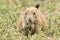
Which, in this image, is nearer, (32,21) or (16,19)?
(32,21)

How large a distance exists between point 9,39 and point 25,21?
54.7 inches

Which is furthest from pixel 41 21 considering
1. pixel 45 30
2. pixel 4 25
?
pixel 4 25

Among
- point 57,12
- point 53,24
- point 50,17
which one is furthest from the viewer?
point 57,12

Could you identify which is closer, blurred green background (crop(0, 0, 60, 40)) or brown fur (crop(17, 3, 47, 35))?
blurred green background (crop(0, 0, 60, 40))

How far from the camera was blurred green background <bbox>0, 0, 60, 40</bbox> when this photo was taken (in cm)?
874

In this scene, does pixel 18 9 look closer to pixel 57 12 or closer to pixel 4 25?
pixel 57 12

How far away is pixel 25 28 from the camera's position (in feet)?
31.9

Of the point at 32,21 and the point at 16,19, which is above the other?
the point at 32,21

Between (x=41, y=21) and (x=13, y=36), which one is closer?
(x=13, y=36)

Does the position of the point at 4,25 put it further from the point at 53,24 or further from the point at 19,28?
the point at 53,24

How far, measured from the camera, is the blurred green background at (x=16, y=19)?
28.7 feet

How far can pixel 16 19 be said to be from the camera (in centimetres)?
1156

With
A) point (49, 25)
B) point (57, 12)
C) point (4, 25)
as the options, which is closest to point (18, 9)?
point (57, 12)

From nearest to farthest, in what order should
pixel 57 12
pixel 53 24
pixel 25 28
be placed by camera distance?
1. pixel 25 28
2. pixel 53 24
3. pixel 57 12
